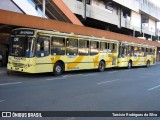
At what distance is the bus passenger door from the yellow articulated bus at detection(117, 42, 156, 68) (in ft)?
40.3

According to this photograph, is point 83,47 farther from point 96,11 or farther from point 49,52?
point 96,11

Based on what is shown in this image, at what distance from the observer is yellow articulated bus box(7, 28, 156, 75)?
57.9 ft

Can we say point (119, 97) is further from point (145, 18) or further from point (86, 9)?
point (145, 18)

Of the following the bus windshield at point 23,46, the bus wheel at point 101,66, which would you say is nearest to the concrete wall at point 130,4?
the bus wheel at point 101,66

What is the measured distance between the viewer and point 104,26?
48.8 meters

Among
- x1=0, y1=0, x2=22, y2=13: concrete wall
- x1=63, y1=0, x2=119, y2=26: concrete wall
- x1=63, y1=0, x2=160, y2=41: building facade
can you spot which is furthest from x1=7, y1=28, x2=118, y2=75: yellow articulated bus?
x1=63, y1=0, x2=160, y2=41: building facade

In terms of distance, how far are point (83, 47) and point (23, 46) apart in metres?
6.24

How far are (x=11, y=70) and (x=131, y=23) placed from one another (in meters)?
39.7

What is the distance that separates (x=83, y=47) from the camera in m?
23.0

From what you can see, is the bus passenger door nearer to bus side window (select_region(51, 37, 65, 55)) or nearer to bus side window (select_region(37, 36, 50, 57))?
bus side window (select_region(37, 36, 50, 57))

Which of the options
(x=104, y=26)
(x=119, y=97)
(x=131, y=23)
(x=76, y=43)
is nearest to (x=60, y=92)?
(x=119, y=97)

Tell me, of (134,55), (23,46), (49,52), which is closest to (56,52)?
(49,52)

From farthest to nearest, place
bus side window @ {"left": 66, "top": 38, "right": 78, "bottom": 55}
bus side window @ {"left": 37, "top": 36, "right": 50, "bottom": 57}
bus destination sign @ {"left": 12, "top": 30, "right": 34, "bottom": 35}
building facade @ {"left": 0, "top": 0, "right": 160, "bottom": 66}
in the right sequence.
Answer: building facade @ {"left": 0, "top": 0, "right": 160, "bottom": 66} → bus side window @ {"left": 66, "top": 38, "right": 78, "bottom": 55} → bus side window @ {"left": 37, "top": 36, "right": 50, "bottom": 57} → bus destination sign @ {"left": 12, "top": 30, "right": 34, "bottom": 35}

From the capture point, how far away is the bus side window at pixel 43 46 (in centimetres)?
1795
